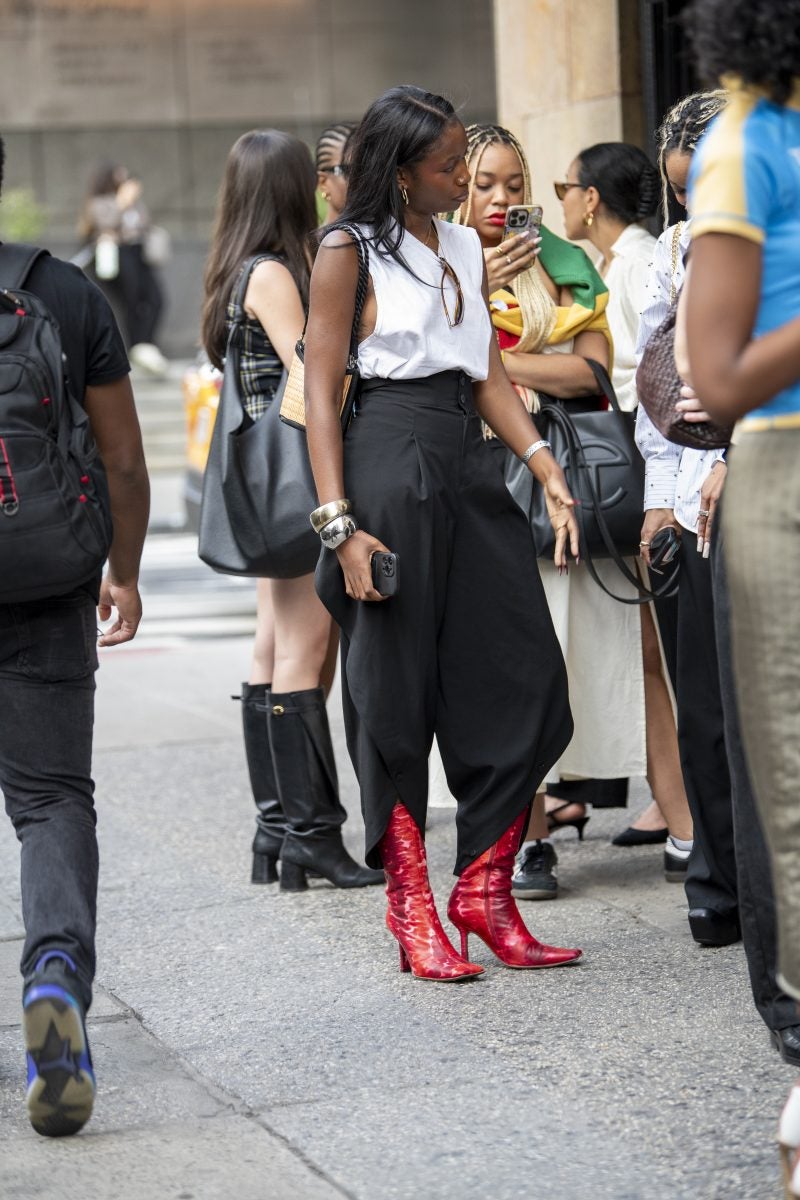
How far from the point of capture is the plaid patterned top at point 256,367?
207 inches

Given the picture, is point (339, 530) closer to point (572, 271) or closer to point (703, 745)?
point (703, 745)

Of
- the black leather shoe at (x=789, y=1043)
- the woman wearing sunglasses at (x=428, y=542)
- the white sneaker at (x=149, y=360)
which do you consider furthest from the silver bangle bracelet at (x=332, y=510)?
the white sneaker at (x=149, y=360)

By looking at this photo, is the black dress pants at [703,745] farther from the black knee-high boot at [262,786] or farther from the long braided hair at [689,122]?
the black knee-high boot at [262,786]

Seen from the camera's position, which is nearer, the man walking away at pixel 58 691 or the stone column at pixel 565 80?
the man walking away at pixel 58 691

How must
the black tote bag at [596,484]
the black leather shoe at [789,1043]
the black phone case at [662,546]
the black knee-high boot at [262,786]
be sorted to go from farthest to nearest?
the black knee-high boot at [262,786] → the black tote bag at [596,484] → the black phone case at [662,546] → the black leather shoe at [789,1043]

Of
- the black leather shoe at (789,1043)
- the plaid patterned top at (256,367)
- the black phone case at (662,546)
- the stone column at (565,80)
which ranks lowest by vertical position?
the black leather shoe at (789,1043)

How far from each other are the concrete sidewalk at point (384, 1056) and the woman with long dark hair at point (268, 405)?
159 mm

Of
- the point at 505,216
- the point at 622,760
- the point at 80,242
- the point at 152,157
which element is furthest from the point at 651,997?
the point at 152,157

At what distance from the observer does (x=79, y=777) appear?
3.67 m

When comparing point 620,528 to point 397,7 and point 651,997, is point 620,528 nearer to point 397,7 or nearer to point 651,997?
point 651,997

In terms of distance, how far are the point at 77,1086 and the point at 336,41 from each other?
22.1m

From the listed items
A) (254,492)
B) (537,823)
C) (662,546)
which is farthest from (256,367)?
(537,823)

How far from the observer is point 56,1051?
3320 mm

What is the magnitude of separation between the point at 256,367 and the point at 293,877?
144cm
